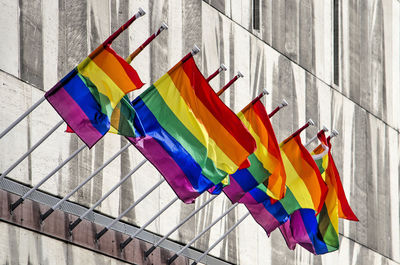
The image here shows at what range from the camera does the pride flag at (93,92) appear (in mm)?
22969

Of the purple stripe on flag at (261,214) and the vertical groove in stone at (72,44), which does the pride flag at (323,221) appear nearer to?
the purple stripe on flag at (261,214)

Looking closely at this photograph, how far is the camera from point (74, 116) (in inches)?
906

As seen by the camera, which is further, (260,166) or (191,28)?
(191,28)

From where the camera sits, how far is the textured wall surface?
2653cm

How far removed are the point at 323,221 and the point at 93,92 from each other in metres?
7.17

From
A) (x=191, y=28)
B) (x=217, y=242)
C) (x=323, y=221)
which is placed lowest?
(x=217, y=242)

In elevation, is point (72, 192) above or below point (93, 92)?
below

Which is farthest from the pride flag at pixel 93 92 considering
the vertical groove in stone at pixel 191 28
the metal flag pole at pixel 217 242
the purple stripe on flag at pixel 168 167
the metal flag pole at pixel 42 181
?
the vertical groove in stone at pixel 191 28

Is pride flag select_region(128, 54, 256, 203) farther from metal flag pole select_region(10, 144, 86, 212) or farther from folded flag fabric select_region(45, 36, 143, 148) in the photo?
metal flag pole select_region(10, 144, 86, 212)

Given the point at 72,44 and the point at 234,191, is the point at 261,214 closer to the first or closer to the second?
the point at 234,191

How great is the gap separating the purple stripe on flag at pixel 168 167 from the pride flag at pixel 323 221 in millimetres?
4322

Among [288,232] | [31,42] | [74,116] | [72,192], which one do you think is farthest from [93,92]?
[288,232]

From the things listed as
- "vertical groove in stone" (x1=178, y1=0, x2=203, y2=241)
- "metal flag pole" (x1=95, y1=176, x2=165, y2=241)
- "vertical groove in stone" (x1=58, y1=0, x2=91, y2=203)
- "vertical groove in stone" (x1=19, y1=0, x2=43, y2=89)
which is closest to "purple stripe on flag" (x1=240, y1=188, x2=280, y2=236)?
"metal flag pole" (x1=95, y1=176, x2=165, y2=241)

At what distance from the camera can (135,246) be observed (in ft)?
94.3
